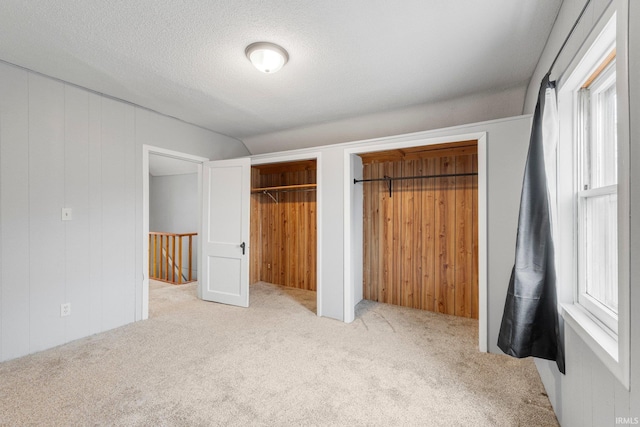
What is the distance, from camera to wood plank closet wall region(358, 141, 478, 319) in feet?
11.1

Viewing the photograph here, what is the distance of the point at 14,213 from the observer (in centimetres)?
235

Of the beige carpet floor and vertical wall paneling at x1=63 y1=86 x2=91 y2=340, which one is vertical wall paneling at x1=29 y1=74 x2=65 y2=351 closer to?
vertical wall paneling at x1=63 y1=86 x2=91 y2=340

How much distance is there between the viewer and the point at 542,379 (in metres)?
2.06

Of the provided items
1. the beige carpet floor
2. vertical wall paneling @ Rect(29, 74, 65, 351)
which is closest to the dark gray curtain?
the beige carpet floor

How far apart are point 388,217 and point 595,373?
273cm

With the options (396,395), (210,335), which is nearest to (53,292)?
(210,335)

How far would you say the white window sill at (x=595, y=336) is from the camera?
104 cm

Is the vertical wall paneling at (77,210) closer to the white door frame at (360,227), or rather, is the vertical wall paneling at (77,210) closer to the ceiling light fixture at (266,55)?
the ceiling light fixture at (266,55)

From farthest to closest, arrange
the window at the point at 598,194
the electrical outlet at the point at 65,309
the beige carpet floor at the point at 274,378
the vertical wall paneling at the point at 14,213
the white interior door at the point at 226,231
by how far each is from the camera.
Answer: the white interior door at the point at 226,231 → the electrical outlet at the point at 65,309 → the vertical wall paneling at the point at 14,213 → the beige carpet floor at the point at 274,378 → the window at the point at 598,194

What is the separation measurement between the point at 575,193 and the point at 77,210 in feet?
12.9

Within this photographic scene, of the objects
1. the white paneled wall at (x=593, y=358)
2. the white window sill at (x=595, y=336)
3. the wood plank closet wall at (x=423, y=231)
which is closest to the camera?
the white paneled wall at (x=593, y=358)

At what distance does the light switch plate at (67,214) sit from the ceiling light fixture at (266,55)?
220cm

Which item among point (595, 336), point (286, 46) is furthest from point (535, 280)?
point (286, 46)

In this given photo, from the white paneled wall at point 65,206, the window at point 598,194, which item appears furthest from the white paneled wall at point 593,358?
the white paneled wall at point 65,206
